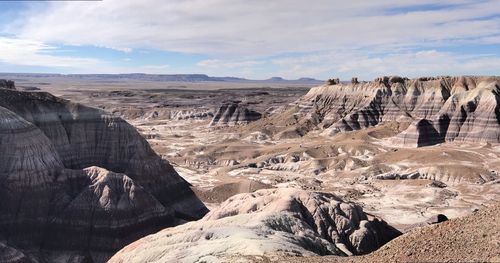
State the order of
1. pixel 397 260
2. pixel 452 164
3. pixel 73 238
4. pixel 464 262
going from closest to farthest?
pixel 464 262 < pixel 397 260 < pixel 73 238 < pixel 452 164

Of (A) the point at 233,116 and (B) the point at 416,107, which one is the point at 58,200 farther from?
(A) the point at 233,116

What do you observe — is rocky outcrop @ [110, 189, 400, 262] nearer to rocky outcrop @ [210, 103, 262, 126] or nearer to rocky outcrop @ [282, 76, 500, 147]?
rocky outcrop @ [282, 76, 500, 147]

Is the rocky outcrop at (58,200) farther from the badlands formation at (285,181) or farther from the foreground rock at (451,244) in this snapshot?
the foreground rock at (451,244)

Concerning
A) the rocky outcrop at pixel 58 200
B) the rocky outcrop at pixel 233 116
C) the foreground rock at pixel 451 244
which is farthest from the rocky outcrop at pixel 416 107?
the foreground rock at pixel 451 244

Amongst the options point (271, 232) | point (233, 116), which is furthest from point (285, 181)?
point (233, 116)

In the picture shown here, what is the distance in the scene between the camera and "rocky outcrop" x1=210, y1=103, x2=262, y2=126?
481 feet

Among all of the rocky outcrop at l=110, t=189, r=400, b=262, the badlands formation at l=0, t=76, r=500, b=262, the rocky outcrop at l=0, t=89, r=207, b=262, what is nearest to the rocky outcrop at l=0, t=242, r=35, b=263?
the badlands formation at l=0, t=76, r=500, b=262

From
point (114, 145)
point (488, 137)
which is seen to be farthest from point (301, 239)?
point (488, 137)

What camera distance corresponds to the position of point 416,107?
387 feet

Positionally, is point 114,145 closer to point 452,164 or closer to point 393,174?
point 393,174

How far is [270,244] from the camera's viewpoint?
27.4m

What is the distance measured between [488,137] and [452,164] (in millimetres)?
21073

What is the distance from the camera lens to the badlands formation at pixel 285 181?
97.6 ft

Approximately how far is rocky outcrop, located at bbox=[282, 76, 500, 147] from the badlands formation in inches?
14.5
